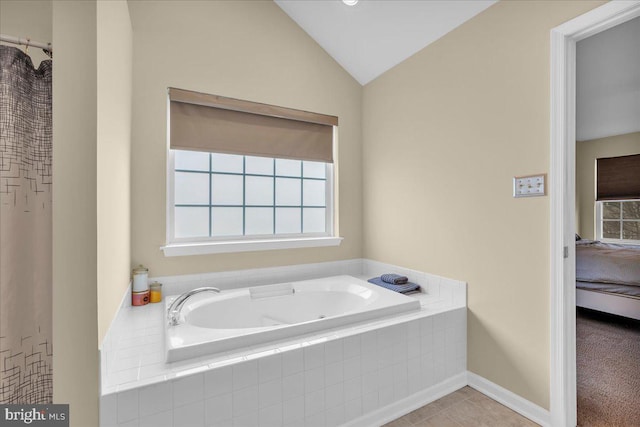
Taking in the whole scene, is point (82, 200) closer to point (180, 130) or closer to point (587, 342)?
point (180, 130)

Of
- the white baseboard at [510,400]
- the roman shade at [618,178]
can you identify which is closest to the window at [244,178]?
the white baseboard at [510,400]

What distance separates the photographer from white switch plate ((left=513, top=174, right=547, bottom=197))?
1579mm

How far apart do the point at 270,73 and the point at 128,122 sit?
114 centimetres

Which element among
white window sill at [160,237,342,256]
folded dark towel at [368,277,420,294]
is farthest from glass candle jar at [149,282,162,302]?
folded dark towel at [368,277,420,294]

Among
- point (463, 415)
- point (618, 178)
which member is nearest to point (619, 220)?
point (618, 178)

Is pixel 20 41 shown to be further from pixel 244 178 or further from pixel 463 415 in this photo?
pixel 463 415

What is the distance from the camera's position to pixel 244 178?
2506 mm

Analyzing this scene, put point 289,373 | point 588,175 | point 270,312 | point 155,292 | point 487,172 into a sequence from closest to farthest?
point 289,373
point 487,172
point 155,292
point 270,312
point 588,175

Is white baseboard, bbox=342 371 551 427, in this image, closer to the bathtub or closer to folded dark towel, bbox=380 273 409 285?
the bathtub

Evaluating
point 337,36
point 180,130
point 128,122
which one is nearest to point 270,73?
point 337,36

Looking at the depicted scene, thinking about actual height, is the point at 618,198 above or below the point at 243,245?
above

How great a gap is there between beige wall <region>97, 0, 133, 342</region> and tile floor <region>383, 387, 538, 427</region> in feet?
5.16

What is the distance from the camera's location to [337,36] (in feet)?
8.25

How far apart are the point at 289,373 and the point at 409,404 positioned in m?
0.82
